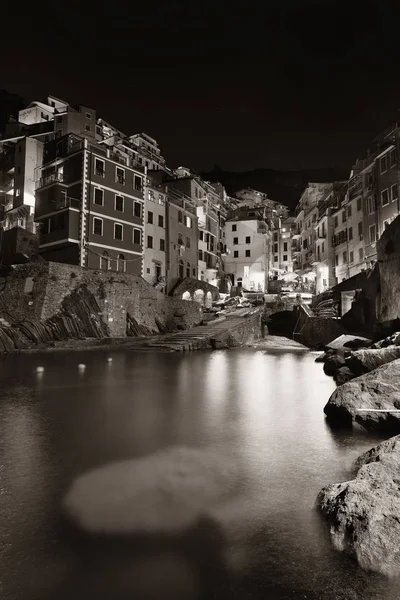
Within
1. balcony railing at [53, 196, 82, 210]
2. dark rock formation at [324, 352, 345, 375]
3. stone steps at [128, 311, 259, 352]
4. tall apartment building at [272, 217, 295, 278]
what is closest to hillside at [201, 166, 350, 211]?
tall apartment building at [272, 217, 295, 278]

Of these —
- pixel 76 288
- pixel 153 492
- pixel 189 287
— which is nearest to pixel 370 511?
pixel 153 492

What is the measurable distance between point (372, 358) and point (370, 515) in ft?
29.2

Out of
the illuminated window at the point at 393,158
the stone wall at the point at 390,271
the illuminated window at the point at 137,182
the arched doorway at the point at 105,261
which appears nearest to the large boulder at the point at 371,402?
the stone wall at the point at 390,271

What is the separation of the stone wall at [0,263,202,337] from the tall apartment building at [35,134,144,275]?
17.2ft

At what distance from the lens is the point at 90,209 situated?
36.8 meters

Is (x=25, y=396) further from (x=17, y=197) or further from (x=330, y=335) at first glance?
(x=17, y=197)

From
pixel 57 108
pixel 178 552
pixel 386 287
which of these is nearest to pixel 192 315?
pixel 386 287

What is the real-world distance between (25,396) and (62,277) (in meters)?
19.8

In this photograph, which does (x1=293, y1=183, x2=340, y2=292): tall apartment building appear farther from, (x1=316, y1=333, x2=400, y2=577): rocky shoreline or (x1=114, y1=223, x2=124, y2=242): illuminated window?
(x1=316, y1=333, x2=400, y2=577): rocky shoreline

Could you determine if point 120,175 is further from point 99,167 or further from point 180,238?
point 180,238

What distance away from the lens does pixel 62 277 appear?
29.7 m

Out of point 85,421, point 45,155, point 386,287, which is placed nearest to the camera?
point 85,421

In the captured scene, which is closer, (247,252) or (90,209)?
(90,209)

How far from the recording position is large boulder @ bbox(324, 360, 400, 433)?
745 cm
